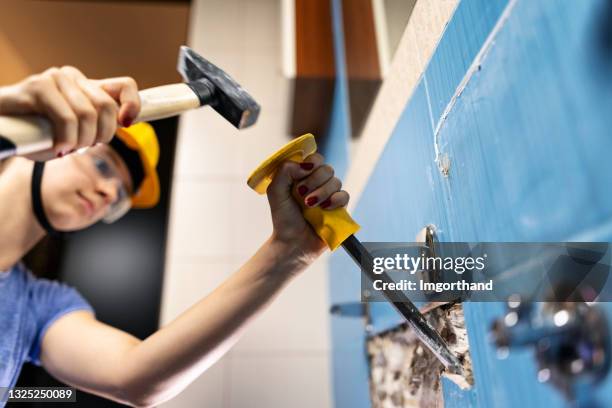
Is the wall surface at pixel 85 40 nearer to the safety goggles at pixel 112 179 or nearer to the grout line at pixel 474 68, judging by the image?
the safety goggles at pixel 112 179

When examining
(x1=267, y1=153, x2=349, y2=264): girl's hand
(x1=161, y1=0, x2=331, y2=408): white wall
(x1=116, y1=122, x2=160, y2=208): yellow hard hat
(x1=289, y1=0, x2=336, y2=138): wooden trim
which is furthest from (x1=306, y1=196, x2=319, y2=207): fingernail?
(x1=289, y1=0, x2=336, y2=138): wooden trim

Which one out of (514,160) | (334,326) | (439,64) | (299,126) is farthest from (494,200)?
(299,126)

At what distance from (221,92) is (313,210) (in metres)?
0.17

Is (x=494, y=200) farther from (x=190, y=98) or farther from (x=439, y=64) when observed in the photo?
(x=190, y=98)

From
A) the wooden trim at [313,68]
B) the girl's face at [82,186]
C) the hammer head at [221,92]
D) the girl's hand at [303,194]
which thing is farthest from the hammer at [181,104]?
the wooden trim at [313,68]

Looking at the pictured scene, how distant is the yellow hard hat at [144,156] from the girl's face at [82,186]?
5 centimetres

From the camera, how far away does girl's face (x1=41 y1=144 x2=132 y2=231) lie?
0.67m

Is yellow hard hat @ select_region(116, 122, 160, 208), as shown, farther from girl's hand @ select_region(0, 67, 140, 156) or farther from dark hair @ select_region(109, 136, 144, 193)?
girl's hand @ select_region(0, 67, 140, 156)

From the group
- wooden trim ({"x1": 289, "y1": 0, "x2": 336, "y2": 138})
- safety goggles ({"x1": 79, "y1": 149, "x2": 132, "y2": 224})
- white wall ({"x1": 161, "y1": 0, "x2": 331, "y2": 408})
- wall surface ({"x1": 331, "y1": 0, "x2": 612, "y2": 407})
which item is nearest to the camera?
wall surface ({"x1": 331, "y1": 0, "x2": 612, "y2": 407})

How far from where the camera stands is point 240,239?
0.99 meters

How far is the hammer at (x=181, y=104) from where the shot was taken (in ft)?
0.94

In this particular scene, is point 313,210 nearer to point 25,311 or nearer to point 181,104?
point 181,104

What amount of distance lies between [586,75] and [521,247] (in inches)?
4.3

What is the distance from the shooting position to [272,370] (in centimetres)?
94
